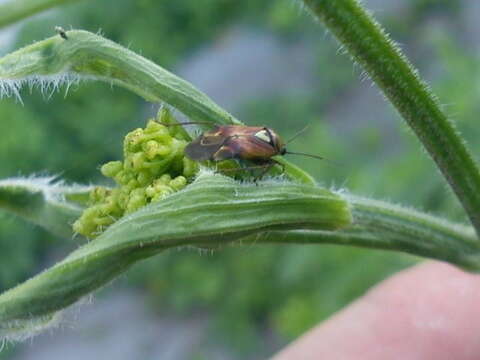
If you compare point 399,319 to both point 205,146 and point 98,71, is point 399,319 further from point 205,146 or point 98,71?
point 98,71

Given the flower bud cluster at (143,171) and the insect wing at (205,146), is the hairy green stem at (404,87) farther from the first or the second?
the flower bud cluster at (143,171)

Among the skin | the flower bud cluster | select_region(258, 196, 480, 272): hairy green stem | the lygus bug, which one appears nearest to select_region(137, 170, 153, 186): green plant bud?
the flower bud cluster

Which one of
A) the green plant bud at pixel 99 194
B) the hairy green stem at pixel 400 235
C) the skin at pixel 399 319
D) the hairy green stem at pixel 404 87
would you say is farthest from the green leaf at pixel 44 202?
the skin at pixel 399 319

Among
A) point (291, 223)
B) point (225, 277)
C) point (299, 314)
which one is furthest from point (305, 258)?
point (291, 223)

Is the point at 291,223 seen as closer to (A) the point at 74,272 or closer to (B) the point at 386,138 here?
(A) the point at 74,272

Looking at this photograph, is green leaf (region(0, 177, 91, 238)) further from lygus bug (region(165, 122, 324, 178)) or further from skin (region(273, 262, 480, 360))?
skin (region(273, 262, 480, 360))

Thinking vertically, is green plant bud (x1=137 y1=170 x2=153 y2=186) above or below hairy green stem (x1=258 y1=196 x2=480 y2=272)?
above
